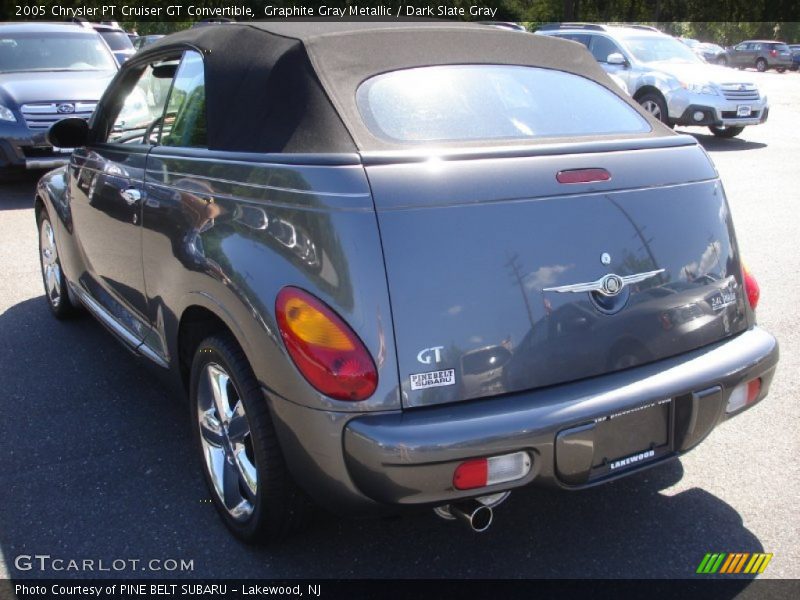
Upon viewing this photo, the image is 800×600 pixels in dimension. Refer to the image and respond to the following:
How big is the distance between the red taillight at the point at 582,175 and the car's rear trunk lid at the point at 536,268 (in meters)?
0.02

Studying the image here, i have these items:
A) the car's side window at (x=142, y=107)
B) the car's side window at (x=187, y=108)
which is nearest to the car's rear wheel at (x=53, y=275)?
the car's side window at (x=142, y=107)

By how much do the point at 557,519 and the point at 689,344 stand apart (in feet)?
2.76

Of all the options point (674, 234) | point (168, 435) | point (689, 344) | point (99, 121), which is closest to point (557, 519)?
point (689, 344)

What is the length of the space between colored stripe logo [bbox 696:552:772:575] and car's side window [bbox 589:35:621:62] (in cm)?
1349

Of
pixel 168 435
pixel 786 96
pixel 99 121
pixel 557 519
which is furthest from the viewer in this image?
pixel 786 96

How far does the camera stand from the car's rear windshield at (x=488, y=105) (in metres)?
2.85

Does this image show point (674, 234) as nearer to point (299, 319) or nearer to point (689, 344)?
point (689, 344)

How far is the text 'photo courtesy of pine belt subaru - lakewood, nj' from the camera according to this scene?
8.00ft

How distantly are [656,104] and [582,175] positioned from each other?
12480 mm

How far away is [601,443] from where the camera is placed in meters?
2.56

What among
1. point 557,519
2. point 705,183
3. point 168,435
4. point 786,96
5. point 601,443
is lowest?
point 786,96

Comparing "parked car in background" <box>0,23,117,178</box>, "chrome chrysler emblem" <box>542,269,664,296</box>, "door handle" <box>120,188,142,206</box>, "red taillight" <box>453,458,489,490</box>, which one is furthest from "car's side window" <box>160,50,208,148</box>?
"parked car in background" <box>0,23,117,178</box>

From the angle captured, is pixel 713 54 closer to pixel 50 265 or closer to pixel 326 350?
pixel 50 265

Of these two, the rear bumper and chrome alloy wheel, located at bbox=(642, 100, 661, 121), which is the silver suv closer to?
chrome alloy wheel, located at bbox=(642, 100, 661, 121)
